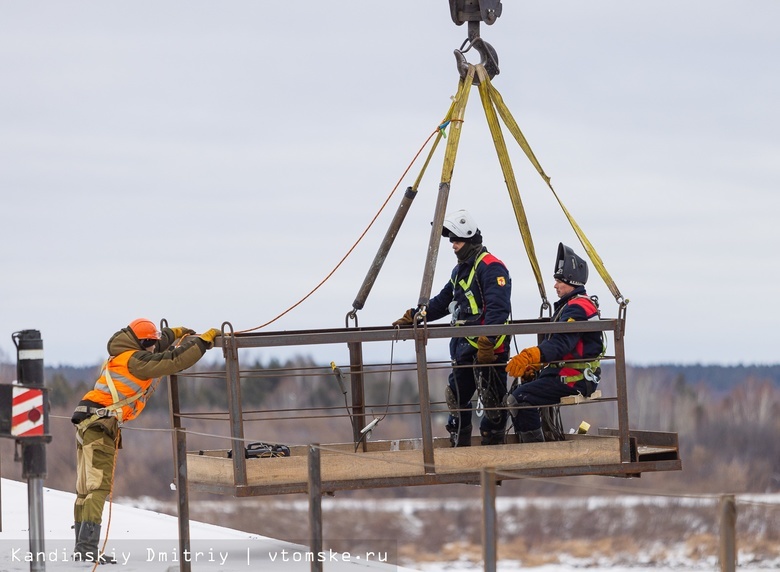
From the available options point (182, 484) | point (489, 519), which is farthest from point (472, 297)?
point (489, 519)

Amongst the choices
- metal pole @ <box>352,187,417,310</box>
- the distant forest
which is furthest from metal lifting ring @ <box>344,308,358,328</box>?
the distant forest

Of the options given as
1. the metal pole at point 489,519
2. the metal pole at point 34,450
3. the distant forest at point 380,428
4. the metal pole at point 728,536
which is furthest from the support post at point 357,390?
the distant forest at point 380,428

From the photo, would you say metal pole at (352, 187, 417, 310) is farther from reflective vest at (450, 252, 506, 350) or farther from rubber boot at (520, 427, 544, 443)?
rubber boot at (520, 427, 544, 443)

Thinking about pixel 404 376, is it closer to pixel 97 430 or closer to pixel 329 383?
pixel 329 383

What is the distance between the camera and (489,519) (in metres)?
8.12

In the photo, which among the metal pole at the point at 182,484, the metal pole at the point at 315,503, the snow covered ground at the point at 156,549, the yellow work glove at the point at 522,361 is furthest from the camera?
the snow covered ground at the point at 156,549

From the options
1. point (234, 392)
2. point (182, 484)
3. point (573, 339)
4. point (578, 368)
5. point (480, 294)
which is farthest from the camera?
point (480, 294)

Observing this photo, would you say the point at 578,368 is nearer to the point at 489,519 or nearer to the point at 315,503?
the point at 315,503

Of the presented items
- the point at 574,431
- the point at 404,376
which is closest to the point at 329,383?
the point at 404,376

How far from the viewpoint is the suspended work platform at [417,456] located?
991cm

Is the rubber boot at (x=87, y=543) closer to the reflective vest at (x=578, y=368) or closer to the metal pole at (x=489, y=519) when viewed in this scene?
the reflective vest at (x=578, y=368)

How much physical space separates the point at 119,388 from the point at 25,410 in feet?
7.10

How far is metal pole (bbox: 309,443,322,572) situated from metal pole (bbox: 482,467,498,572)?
1.28 m

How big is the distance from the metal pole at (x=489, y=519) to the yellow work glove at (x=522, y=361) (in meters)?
2.38
